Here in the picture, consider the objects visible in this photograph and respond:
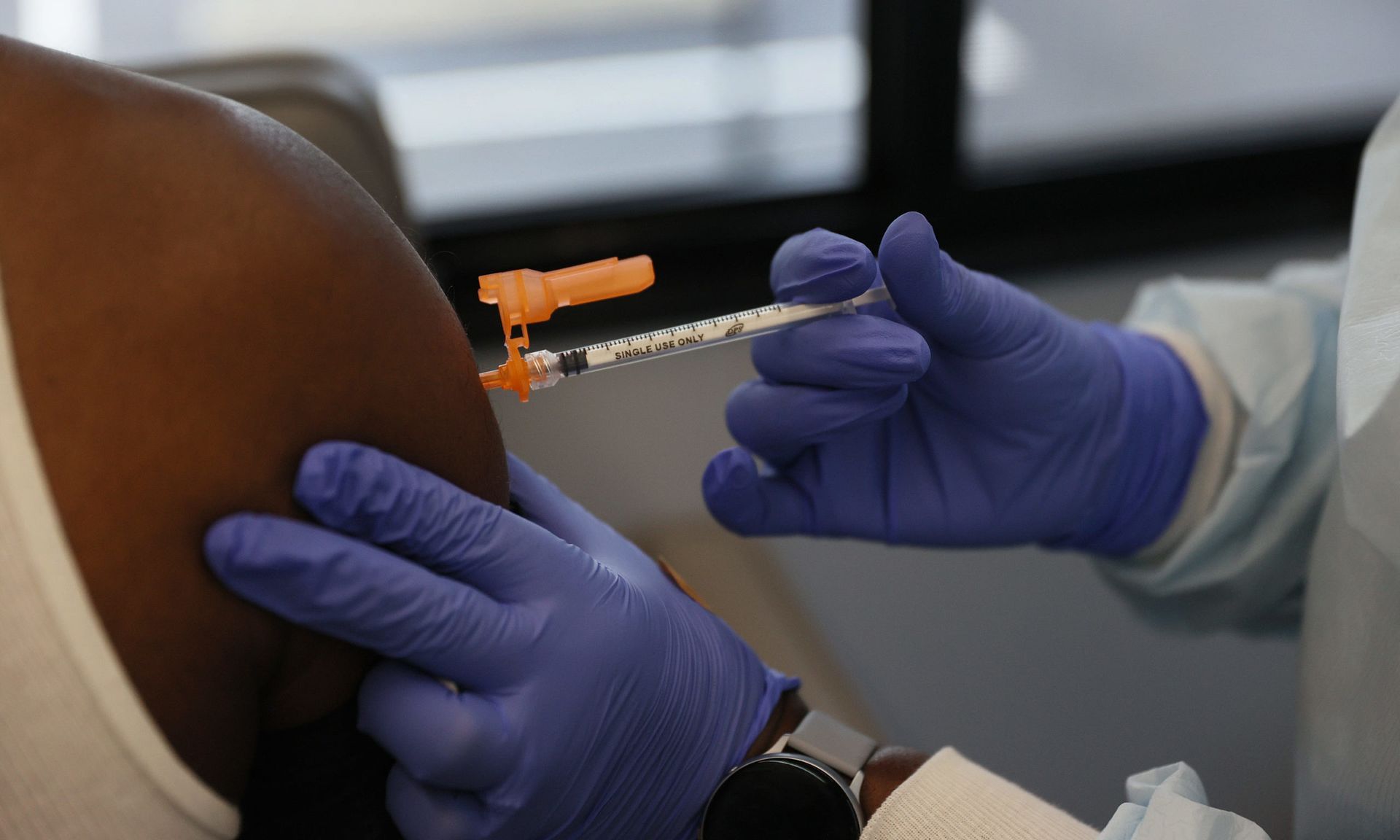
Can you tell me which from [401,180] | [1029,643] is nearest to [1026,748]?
[1029,643]

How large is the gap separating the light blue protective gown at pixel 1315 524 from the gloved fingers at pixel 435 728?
1.36 feet

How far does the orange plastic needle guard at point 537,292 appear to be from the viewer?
2.35ft

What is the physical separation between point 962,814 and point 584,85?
5.58 feet

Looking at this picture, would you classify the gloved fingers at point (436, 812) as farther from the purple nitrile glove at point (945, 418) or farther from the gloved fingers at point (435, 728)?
Answer: the purple nitrile glove at point (945, 418)

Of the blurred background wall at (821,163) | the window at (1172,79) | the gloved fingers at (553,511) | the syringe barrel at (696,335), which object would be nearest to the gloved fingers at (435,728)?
the gloved fingers at (553,511)

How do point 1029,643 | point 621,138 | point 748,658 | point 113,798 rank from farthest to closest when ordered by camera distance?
point 621,138 < point 1029,643 < point 748,658 < point 113,798

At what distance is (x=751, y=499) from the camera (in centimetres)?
93

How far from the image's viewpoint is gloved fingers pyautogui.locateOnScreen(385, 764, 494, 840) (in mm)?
630

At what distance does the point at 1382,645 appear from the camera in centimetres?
73

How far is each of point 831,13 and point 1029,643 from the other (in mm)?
1394

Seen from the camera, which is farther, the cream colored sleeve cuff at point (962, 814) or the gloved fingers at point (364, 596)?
the cream colored sleeve cuff at point (962, 814)

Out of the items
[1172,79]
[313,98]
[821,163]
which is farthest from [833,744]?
[1172,79]

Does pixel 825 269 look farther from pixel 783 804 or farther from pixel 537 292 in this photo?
pixel 783 804

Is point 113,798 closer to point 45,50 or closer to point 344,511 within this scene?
point 344,511
